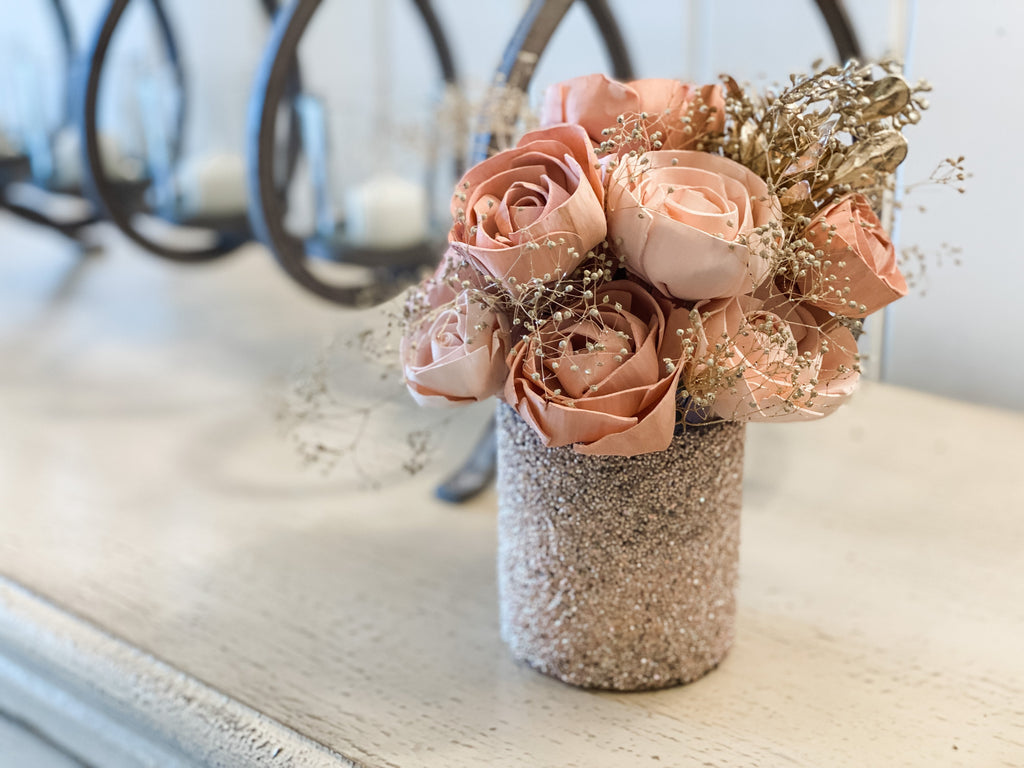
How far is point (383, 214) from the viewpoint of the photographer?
865 millimetres

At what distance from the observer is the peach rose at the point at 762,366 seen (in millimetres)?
384

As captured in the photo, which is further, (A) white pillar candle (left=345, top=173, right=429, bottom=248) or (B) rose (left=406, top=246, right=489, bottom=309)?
(A) white pillar candle (left=345, top=173, right=429, bottom=248)

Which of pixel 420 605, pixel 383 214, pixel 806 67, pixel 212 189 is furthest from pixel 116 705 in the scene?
pixel 806 67

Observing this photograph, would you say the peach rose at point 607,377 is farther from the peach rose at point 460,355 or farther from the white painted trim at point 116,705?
the white painted trim at point 116,705

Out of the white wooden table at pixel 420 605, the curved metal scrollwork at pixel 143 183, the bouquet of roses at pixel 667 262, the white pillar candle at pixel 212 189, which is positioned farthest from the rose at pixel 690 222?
the white pillar candle at pixel 212 189

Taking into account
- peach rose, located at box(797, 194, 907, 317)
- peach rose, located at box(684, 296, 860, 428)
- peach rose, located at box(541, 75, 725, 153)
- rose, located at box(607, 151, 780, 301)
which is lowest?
peach rose, located at box(684, 296, 860, 428)

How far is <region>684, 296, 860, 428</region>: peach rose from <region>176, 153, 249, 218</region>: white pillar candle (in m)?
0.69

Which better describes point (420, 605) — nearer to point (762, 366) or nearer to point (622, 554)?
point (622, 554)

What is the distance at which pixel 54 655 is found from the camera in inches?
20.9

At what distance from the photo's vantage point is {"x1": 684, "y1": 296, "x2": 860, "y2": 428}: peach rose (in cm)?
38

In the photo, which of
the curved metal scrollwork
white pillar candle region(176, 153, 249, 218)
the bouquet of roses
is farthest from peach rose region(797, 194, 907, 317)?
white pillar candle region(176, 153, 249, 218)

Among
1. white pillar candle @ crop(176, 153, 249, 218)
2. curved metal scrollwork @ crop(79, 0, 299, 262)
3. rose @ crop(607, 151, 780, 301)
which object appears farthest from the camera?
white pillar candle @ crop(176, 153, 249, 218)

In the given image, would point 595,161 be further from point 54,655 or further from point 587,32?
point 587,32

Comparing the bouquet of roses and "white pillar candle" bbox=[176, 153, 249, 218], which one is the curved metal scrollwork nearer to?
"white pillar candle" bbox=[176, 153, 249, 218]
